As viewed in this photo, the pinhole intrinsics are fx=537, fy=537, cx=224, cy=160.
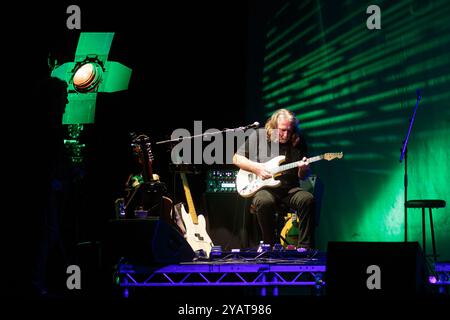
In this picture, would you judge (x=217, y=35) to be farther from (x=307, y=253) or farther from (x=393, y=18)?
(x=307, y=253)

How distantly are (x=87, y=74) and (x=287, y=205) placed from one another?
2.95 m

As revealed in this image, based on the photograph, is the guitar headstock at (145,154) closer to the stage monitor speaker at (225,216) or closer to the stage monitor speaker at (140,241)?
the stage monitor speaker at (225,216)

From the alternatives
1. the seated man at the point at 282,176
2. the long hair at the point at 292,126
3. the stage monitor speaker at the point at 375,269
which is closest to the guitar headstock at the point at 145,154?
the seated man at the point at 282,176

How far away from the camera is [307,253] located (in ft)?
14.1

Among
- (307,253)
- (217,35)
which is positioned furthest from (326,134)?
(307,253)

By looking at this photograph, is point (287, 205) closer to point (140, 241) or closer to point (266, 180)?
point (266, 180)

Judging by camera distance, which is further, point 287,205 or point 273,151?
point 273,151

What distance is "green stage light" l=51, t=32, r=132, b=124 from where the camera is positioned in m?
6.38

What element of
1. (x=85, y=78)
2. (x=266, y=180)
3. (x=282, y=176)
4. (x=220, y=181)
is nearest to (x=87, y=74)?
(x=85, y=78)

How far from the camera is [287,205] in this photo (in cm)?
519

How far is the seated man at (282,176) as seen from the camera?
4.96 meters

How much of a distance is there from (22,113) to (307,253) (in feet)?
7.83

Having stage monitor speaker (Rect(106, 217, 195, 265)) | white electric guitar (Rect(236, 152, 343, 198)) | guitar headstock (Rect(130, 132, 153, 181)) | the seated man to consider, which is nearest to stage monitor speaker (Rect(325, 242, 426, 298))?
stage monitor speaker (Rect(106, 217, 195, 265))
